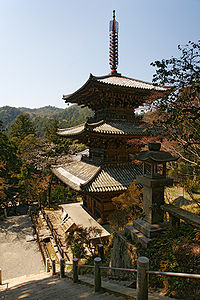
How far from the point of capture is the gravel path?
1122cm

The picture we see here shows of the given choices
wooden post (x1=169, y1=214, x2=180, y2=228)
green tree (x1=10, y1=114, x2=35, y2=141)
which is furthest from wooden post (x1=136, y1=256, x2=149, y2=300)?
green tree (x1=10, y1=114, x2=35, y2=141)

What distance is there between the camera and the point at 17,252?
1309cm

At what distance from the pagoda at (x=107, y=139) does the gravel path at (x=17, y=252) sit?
5.15 meters

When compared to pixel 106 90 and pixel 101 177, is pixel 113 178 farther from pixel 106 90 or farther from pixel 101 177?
pixel 106 90

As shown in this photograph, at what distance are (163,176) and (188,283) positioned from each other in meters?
2.64

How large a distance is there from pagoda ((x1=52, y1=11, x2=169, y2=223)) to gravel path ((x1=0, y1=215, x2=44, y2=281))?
16.9ft

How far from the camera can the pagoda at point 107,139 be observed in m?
9.45

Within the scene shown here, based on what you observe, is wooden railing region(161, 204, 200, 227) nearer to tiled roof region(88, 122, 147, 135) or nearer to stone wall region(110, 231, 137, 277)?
stone wall region(110, 231, 137, 277)

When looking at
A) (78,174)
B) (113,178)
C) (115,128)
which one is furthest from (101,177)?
(115,128)

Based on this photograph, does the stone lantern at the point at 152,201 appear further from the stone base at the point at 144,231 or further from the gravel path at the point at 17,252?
the gravel path at the point at 17,252

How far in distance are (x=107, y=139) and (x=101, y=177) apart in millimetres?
2262

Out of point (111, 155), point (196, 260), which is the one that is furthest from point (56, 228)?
point (196, 260)

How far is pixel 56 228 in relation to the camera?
1416cm

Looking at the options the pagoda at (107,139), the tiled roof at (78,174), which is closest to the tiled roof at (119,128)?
the pagoda at (107,139)
